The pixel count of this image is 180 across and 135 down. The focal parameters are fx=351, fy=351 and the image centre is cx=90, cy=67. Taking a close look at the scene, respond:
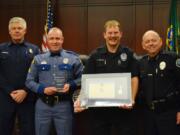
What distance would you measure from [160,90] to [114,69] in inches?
21.4

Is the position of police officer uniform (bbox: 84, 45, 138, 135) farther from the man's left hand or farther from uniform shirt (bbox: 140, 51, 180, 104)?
the man's left hand

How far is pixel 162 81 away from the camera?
3791mm

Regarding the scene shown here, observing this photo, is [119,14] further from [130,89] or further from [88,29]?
[130,89]

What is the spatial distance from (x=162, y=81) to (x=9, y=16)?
236 inches

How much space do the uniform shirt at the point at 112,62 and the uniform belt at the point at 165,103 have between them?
39 cm

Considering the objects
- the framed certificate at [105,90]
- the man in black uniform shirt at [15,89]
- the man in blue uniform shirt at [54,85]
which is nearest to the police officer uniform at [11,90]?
the man in black uniform shirt at [15,89]

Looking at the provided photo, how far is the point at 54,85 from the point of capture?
4.04 meters

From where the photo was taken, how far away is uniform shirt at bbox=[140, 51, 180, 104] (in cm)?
379

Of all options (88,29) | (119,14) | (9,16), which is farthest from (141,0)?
(9,16)

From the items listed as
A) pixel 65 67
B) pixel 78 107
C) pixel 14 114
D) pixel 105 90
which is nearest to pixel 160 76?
pixel 105 90

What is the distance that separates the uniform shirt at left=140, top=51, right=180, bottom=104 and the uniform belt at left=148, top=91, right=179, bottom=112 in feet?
0.11

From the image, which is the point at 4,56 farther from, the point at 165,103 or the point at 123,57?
the point at 165,103

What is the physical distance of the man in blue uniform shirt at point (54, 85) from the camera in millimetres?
4016

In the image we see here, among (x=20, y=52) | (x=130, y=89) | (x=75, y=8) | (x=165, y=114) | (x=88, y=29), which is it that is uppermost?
(x=75, y=8)
